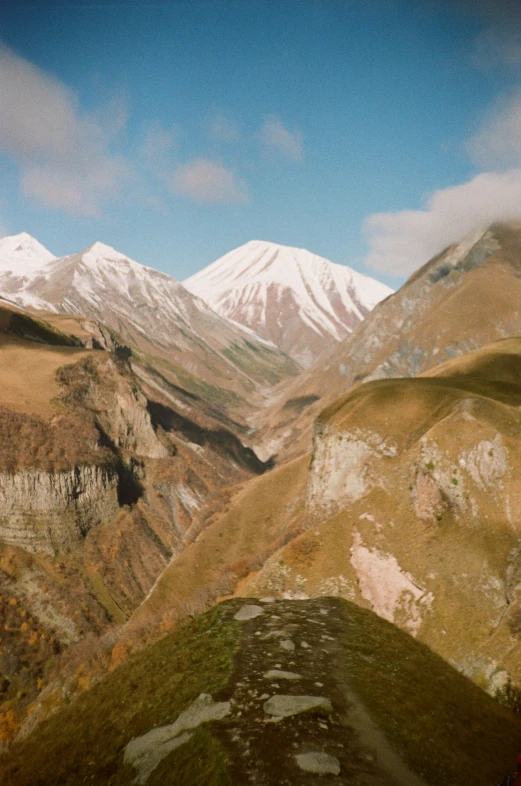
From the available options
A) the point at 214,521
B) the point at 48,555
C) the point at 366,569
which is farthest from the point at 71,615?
the point at 366,569

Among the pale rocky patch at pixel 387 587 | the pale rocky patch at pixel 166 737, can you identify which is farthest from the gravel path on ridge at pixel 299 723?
the pale rocky patch at pixel 387 587

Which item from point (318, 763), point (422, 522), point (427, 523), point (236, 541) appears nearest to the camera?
point (318, 763)

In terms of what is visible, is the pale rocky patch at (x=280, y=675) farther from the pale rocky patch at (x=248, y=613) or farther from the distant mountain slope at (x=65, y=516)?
the distant mountain slope at (x=65, y=516)

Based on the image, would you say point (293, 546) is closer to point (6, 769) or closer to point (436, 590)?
point (436, 590)

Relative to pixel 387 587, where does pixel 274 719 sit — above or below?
above

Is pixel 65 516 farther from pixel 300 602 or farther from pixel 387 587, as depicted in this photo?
pixel 300 602

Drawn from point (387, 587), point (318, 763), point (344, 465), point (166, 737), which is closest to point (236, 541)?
point (344, 465)

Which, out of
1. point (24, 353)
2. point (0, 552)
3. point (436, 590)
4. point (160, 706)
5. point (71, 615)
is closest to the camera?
point (160, 706)
